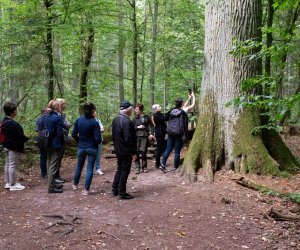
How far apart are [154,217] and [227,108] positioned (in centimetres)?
356

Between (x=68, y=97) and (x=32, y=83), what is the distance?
149cm

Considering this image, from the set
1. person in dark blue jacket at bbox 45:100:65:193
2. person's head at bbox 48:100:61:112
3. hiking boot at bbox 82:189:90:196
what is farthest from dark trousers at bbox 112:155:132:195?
person's head at bbox 48:100:61:112

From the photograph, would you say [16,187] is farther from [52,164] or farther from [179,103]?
[179,103]

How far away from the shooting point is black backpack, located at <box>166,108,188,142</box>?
821 cm

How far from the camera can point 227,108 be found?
25.0ft

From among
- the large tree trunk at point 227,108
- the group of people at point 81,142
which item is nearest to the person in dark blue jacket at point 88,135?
the group of people at point 81,142

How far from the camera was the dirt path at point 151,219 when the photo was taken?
4.43 metres

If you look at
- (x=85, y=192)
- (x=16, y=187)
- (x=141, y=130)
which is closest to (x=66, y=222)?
(x=85, y=192)

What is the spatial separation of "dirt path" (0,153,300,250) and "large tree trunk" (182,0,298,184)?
1.86ft

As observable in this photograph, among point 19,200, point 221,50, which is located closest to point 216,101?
point 221,50

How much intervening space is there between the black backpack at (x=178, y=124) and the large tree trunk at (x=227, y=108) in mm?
486

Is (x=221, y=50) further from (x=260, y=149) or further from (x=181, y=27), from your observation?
(x=181, y=27)

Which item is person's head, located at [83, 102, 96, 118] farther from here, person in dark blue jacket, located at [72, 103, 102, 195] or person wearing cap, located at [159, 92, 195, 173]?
person wearing cap, located at [159, 92, 195, 173]

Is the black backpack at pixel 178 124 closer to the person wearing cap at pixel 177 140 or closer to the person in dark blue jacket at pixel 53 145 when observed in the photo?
the person wearing cap at pixel 177 140
